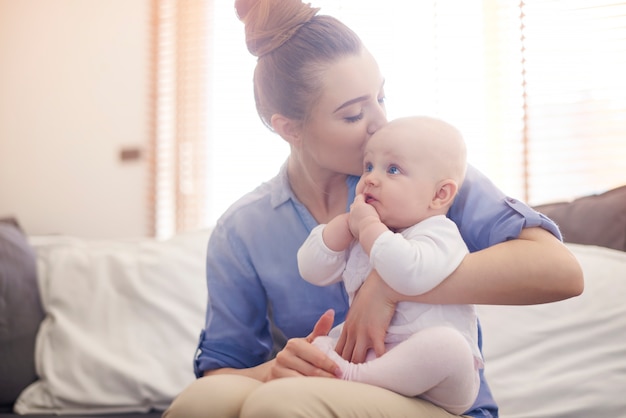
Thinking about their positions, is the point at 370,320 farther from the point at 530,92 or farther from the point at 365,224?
the point at 530,92

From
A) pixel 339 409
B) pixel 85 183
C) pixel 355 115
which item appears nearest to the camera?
pixel 339 409

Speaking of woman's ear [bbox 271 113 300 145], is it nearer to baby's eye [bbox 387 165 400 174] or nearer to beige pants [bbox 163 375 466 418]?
baby's eye [bbox 387 165 400 174]

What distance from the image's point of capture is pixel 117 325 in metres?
1.70

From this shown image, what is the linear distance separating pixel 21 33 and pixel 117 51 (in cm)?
42

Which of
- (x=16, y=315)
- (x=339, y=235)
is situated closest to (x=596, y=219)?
(x=339, y=235)

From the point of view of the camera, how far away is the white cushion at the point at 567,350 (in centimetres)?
128

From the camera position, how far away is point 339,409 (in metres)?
0.72

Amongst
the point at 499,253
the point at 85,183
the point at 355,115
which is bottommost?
the point at 85,183

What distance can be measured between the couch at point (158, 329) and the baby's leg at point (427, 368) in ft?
1.98

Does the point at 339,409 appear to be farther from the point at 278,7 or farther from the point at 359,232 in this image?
the point at 278,7

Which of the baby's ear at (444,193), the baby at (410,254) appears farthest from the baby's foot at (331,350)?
the baby's ear at (444,193)

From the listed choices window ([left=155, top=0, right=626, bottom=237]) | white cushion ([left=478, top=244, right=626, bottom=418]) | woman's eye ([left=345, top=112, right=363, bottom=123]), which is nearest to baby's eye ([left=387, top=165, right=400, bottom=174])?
woman's eye ([left=345, top=112, right=363, bottom=123])

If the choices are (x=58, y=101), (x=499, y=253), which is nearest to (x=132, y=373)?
(x=499, y=253)

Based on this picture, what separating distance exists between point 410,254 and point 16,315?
1334mm
